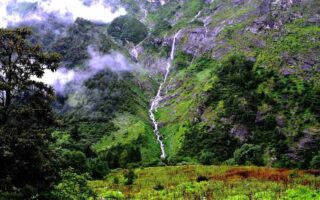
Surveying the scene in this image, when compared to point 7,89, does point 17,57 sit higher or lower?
higher

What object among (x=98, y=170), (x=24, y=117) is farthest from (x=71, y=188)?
(x=98, y=170)

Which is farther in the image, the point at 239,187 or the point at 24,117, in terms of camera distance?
the point at 239,187

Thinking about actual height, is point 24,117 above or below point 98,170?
above

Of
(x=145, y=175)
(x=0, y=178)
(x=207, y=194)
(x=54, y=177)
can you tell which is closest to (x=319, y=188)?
(x=207, y=194)

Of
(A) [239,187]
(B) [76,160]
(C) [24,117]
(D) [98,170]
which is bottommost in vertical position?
(A) [239,187]

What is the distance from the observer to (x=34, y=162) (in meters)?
41.2

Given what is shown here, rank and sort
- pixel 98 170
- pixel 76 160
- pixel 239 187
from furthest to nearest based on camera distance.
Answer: pixel 76 160 → pixel 98 170 → pixel 239 187

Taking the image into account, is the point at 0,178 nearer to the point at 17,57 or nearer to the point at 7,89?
the point at 7,89

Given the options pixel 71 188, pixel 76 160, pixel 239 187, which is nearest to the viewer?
pixel 71 188

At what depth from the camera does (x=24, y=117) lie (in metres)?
42.6

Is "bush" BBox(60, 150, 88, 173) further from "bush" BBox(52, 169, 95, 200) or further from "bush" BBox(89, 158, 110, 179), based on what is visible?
"bush" BBox(52, 169, 95, 200)

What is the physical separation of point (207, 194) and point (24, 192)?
28302 millimetres

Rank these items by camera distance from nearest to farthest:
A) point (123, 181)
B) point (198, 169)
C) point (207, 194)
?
point (207, 194), point (123, 181), point (198, 169)

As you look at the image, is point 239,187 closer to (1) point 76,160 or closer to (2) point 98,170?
(2) point 98,170
